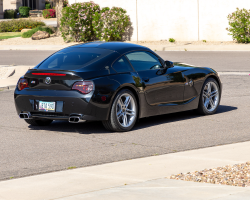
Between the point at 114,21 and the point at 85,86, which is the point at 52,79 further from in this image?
the point at 114,21

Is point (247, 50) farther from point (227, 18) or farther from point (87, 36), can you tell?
point (87, 36)

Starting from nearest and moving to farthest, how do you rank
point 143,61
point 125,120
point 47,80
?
point 47,80
point 125,120
point 143,61

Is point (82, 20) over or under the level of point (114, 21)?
over

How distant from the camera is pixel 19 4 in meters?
77.2

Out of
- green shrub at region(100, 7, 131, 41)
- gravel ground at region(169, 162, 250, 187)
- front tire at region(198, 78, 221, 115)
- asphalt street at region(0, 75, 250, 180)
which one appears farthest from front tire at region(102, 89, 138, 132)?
green shrub at region(100, 7, 131, 41)

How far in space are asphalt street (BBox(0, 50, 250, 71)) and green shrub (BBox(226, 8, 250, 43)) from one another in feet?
11.2

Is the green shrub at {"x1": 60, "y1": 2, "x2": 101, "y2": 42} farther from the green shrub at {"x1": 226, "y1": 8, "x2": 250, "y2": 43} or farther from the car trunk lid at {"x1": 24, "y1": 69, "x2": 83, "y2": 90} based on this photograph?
the car trunk lid at {"x1": 24, "y1": 69, "x2": 83, "y2": 90}

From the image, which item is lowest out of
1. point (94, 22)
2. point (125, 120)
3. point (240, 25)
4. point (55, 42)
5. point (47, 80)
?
point (125, 120)

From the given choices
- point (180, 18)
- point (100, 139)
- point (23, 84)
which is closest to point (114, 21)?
point (180, 18)

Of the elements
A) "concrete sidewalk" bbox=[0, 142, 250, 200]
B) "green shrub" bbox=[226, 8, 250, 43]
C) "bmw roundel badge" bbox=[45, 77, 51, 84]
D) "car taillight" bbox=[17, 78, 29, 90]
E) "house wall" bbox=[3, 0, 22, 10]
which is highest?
"house wall" bbox=[3, 0, 22, 10]

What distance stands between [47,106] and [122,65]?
4.88 feet

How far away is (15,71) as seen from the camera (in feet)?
58.6

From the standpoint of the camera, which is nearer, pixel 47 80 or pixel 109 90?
pixel 109 90

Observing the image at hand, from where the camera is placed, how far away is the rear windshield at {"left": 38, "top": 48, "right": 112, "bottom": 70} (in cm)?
808
